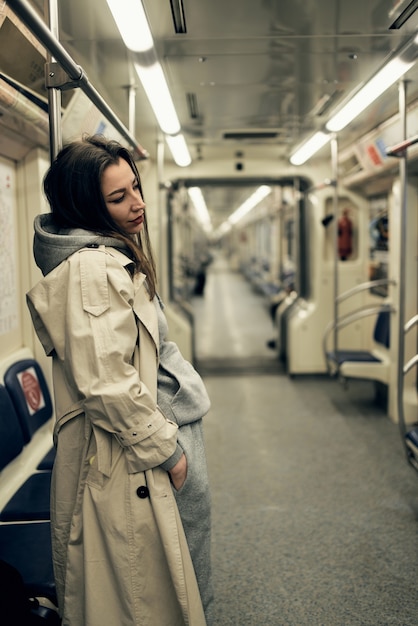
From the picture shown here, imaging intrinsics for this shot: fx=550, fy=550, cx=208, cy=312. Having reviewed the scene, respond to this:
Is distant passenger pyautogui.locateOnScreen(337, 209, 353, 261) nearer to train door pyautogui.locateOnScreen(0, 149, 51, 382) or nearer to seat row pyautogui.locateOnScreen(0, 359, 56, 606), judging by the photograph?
train door pyautogui.locateOnScreen(0, 149, 51, 382)

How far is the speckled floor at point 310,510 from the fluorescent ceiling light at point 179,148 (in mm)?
2538

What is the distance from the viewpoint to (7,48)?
2318 mm

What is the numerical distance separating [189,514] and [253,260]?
59.4 feet

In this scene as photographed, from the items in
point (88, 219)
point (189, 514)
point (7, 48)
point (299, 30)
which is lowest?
point (189, 514)

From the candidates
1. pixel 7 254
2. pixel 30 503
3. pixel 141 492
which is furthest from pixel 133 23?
pixel 30 503

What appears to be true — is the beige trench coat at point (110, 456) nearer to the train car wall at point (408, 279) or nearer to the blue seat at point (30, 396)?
the blue seat at point (30, 396)

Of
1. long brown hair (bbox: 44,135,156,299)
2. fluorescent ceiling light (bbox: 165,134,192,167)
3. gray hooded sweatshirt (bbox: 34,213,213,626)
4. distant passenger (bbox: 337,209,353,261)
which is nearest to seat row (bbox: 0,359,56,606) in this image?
gray hooded sweatshirt (bbox: 34,213,213,626)

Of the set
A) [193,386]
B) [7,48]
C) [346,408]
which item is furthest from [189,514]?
[346,408]

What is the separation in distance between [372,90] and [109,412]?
2569 mm

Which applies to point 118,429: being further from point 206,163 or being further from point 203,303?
point 203,303

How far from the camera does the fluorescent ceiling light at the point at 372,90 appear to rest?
9.05ft

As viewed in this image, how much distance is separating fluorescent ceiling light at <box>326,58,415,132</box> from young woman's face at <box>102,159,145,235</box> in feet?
5.72

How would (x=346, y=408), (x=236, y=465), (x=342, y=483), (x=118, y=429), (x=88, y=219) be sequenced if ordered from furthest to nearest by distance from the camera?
(x=346, y=408) < (x=236, y=465) < (x=342, y=483) < (x=88, y=219) < (x=118, y=429)

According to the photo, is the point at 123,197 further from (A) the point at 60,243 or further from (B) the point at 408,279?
(B) the point at 408,279
